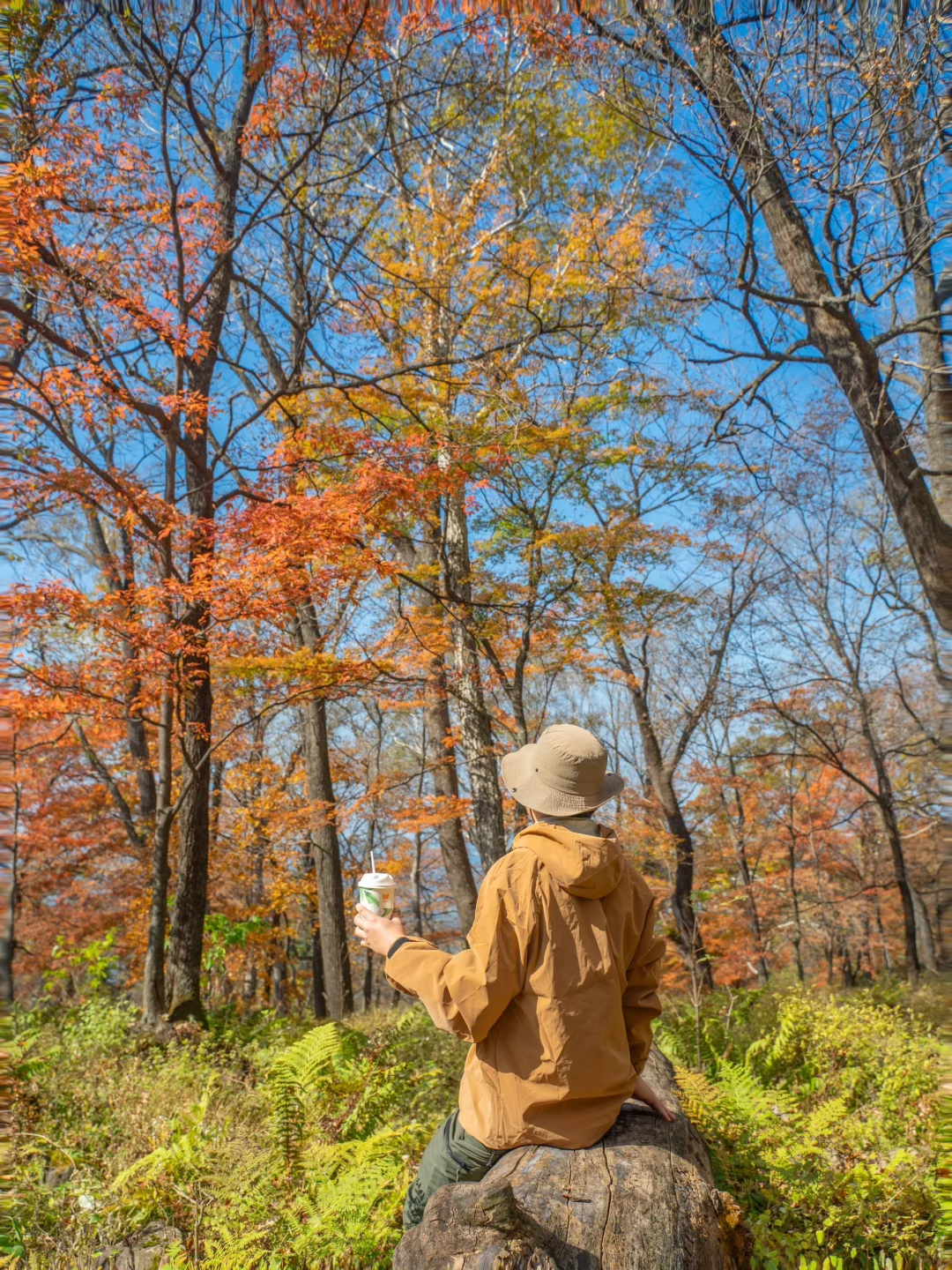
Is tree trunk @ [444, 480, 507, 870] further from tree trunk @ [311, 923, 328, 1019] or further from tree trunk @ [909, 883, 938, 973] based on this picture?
tree trunk @ [909, 883, 938, 973]

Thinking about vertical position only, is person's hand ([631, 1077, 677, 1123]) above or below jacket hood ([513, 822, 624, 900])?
below

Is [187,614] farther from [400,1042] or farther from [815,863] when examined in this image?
[815,863]

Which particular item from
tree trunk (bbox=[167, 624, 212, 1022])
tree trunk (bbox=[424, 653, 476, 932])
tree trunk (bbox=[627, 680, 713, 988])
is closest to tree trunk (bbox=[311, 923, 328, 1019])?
tree trunk (bbox=[424, 653, 476, 932])

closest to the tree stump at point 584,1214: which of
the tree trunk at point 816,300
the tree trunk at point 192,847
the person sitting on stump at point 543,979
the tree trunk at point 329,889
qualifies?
the person sitting on stump at point 543,979

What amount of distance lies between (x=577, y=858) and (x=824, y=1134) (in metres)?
3.02

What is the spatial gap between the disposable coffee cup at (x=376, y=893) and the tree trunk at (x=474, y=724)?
22.5ft

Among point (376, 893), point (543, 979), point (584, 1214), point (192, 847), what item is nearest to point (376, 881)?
point (376, 893)

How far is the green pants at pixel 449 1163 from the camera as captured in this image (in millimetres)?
2240

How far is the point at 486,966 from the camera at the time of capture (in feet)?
6.68

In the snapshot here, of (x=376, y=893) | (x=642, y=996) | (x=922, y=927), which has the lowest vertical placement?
(x=922, y=927)

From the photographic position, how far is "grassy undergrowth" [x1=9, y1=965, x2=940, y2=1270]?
2768mm

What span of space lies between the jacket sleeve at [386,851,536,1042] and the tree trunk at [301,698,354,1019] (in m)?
9.34

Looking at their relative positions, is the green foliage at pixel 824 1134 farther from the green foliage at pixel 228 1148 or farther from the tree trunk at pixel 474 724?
the tree trunk at pixel 474 724

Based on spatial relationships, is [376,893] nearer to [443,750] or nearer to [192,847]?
[192,847]
